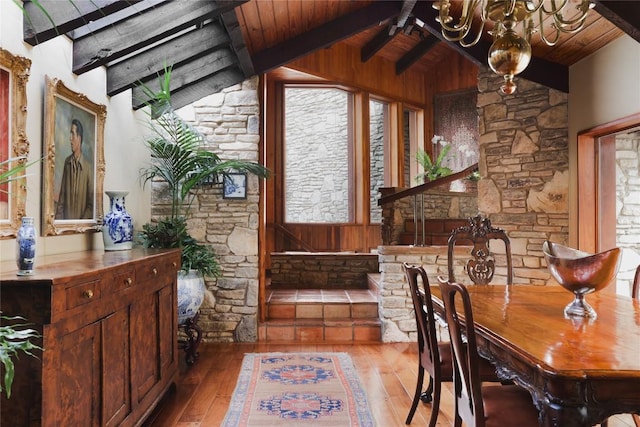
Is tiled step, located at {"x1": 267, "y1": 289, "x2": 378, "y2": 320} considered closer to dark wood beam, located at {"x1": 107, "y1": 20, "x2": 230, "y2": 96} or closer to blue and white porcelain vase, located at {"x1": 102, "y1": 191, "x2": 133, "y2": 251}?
blue and white porcelain vase, located at {"x1": 102, "y1": 191, "x2": 133, "y2": 251}

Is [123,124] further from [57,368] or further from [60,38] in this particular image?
[57,368]

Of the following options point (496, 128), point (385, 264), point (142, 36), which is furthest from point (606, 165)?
point (142, 36)

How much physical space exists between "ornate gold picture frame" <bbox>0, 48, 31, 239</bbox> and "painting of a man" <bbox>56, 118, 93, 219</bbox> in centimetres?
44

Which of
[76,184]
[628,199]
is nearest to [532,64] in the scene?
[628,199]

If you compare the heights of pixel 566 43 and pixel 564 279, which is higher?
pixel 566 43

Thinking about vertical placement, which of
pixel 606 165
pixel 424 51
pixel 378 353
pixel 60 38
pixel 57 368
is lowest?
pixel 378 353

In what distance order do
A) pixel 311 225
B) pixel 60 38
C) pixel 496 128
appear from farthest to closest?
pixel 311 225 → pixel 496 128 → pixel 60 38

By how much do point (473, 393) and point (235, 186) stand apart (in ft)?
10.4

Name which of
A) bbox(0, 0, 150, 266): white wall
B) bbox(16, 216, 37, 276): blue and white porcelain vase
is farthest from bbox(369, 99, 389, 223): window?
bbox(16, 216, 37, 276): blue and white porcelain vase

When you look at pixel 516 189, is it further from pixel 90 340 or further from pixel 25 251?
pixel 25 251

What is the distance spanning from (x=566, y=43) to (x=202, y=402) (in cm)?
391

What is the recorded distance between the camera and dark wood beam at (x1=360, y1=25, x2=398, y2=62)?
585 centimetres

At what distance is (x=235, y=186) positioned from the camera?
4375 mm

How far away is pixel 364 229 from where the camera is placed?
7.01 metres
